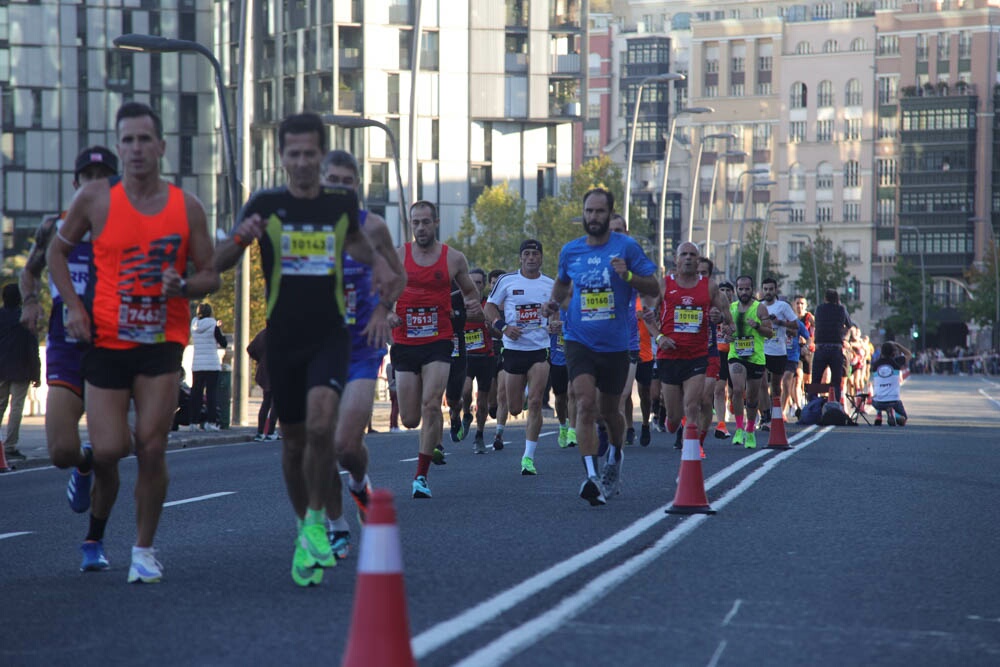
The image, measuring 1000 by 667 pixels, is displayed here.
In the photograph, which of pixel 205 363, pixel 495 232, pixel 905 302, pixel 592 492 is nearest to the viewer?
pixel 592 492

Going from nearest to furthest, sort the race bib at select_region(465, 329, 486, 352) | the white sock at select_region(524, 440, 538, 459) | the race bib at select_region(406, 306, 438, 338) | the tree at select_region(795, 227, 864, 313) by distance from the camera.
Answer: the race bib at select_region(406, 306, 438, 338)
the white sock at select_region(524, 440, 538, 459)
the race bib at select_region(465, 329, 486, 352)
the tree at select_region(795, 227, 864, 313)

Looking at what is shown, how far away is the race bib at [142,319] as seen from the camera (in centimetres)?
779

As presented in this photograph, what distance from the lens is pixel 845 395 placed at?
3566 centimetres

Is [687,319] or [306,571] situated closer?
[306,571]

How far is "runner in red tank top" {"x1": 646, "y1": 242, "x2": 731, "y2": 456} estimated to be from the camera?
16625 millimetres

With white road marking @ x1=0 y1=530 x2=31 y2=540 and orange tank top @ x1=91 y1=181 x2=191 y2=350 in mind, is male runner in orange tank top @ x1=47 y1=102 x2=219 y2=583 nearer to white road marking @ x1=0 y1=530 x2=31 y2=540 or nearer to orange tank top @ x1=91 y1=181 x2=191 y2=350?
orange tank top @ x1=91 y1=181 x2=191 y2=350

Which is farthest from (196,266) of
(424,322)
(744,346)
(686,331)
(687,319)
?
(744,346)

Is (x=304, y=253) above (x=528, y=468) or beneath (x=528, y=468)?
above

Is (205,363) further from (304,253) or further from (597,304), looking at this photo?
(304,253)

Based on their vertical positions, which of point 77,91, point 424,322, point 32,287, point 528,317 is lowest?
point 528,317

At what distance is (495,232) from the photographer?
246ft

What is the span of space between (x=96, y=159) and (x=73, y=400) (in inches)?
47.8

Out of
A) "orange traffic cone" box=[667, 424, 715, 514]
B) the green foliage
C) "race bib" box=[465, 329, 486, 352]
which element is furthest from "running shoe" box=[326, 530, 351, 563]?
the green foliage

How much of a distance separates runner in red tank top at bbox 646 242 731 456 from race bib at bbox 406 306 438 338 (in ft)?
12.8
